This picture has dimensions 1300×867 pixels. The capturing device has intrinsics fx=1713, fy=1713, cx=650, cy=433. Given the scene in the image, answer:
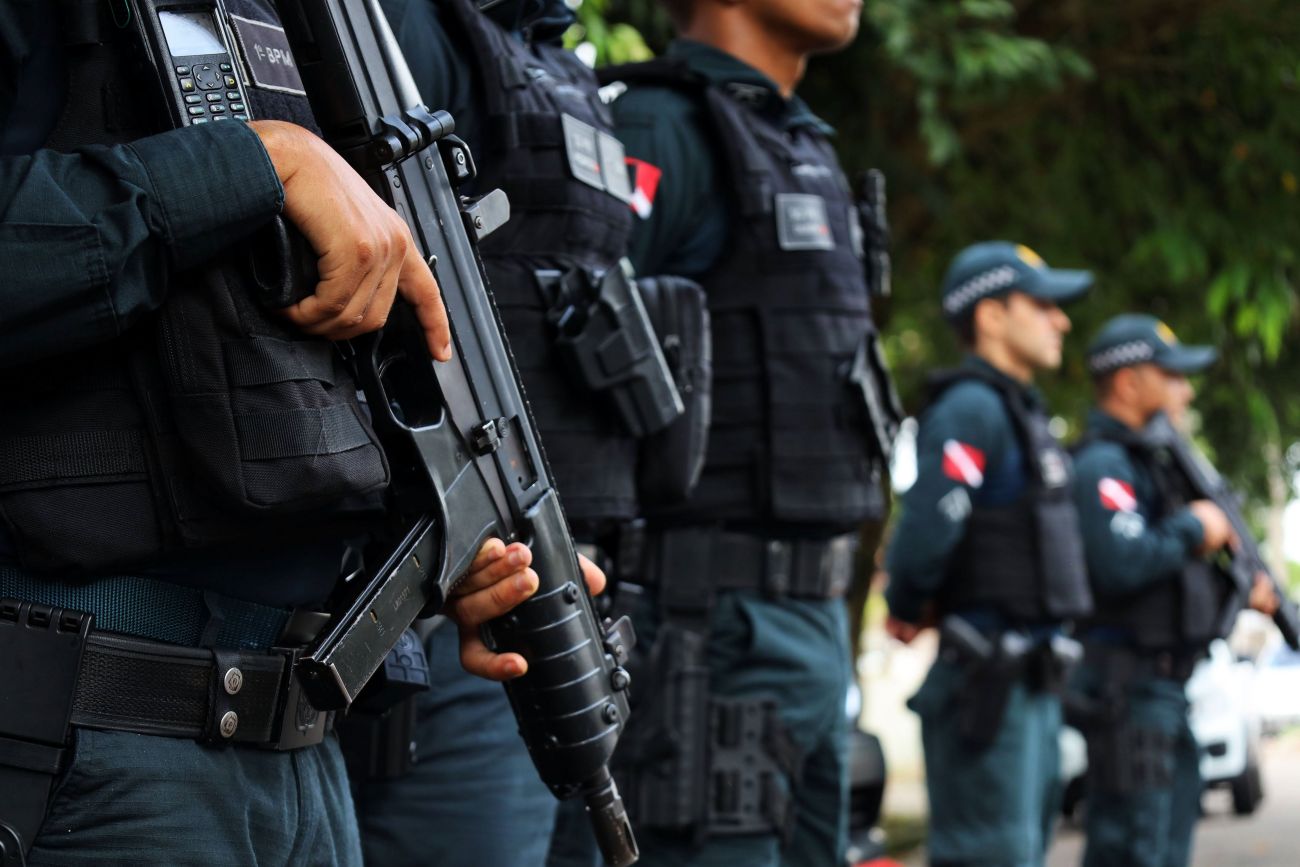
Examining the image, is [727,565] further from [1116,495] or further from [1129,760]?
[1129,760]

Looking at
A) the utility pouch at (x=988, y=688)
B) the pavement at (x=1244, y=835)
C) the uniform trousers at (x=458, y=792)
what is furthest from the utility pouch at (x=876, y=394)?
the pavement at (x=1244, y=835)

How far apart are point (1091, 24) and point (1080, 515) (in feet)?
6.51

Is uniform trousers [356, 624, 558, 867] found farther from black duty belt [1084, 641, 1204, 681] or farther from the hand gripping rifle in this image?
black duty belt [1084, 641, 1204, 681]

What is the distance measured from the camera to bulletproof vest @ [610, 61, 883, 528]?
3.40 m

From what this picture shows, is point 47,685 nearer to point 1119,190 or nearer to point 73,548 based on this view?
point 73,548

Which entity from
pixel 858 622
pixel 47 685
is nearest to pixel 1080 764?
pixel 858 622

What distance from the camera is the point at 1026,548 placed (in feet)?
16.7

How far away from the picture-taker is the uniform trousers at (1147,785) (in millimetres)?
A: 5957

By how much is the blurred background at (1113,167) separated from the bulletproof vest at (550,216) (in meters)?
2.35

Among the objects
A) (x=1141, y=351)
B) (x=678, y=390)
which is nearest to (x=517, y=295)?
(x=678, y=390)

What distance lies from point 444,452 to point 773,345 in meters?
1.65

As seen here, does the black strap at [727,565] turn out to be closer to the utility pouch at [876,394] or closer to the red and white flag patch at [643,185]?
the utility pouch at [876,394]

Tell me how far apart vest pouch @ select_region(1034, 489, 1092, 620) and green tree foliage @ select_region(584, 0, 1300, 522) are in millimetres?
1244

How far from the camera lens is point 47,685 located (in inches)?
59.1
